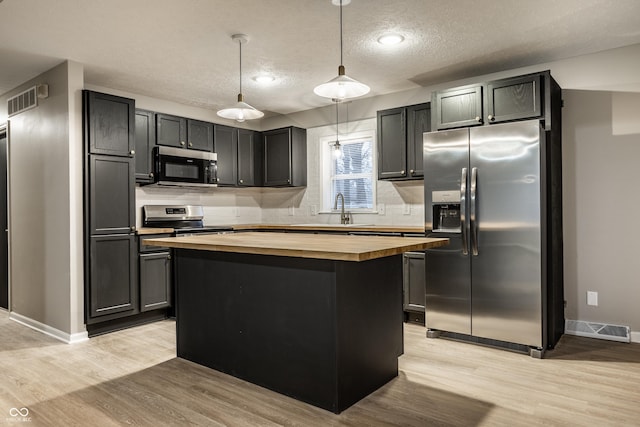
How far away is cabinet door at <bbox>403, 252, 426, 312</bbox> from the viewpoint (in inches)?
166

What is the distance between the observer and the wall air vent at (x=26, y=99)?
4098 millimetres

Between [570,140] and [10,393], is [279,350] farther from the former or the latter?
[570,140]

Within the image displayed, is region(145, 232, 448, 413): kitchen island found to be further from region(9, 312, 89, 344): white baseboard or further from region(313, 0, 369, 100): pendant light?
region(9, 312, 89, 344): white baseboard

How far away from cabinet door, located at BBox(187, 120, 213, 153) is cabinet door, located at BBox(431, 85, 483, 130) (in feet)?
9.22

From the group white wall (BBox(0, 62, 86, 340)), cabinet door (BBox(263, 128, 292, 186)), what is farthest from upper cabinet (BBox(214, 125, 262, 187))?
white wall (BBox(0, 62, 86, 340))

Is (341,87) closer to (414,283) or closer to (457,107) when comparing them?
(457,107)

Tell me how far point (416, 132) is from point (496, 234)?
1.52m

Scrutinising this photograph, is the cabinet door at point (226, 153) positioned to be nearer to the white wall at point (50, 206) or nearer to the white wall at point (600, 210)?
the white wall at point (50, 206)

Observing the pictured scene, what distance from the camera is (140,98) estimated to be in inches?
198

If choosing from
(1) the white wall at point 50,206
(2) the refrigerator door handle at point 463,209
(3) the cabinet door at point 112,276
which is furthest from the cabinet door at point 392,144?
(1) the white wall at point 50,206

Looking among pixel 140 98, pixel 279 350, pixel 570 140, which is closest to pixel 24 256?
pixel 140 98

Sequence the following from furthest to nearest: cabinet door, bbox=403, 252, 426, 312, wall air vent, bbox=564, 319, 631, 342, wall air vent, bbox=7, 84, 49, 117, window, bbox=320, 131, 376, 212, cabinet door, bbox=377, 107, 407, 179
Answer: window, bbox=320, 131, 376, 212 < cabinet door, bbox=377, 107, 407, 179 < cabinet door, bbox=403, 252, 426, 312 < wall air vent, bbox=7, 84, 49, 117 < wall air vent, bbox=564, 319, 631, 342

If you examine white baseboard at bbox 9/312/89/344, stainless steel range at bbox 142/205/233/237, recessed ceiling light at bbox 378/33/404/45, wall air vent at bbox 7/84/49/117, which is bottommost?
white baseboard at bbox 9/312/89/344

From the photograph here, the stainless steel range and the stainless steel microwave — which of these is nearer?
the stainless steel microwave
